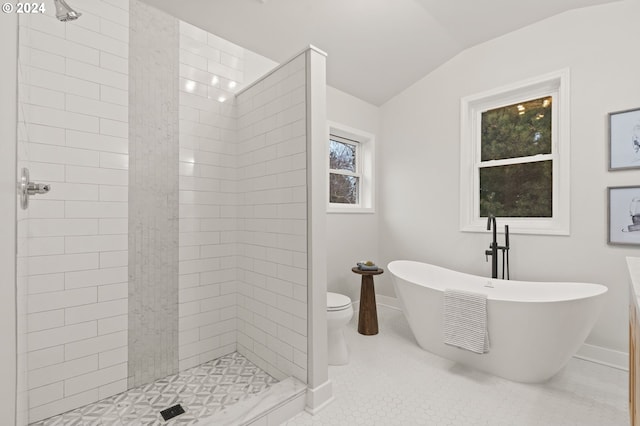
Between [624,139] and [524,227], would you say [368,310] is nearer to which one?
[524,227]

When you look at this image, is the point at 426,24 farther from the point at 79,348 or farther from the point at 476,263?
the point at 79,348

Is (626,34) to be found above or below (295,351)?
above

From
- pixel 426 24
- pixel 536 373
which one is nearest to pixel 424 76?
pixel 426 24

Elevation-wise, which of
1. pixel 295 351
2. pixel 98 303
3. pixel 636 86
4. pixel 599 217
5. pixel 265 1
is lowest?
pixel 295 351

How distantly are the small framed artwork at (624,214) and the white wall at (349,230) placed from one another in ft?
6.95

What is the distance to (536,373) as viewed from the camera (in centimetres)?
198

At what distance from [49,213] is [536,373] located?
3.10 meters

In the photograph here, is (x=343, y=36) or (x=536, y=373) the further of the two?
(x=343, y=36)

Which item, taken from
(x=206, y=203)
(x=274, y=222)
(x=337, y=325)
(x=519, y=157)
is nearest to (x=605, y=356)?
(x=519, y=157)

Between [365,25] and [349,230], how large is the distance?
2005 millimetres

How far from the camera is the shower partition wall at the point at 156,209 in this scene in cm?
168

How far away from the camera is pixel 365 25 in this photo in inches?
104

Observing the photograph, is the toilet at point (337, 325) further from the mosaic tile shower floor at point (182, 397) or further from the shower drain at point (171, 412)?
the shower drain at point (171, 412)

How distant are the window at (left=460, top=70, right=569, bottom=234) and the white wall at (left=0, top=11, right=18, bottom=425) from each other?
3.23 m
